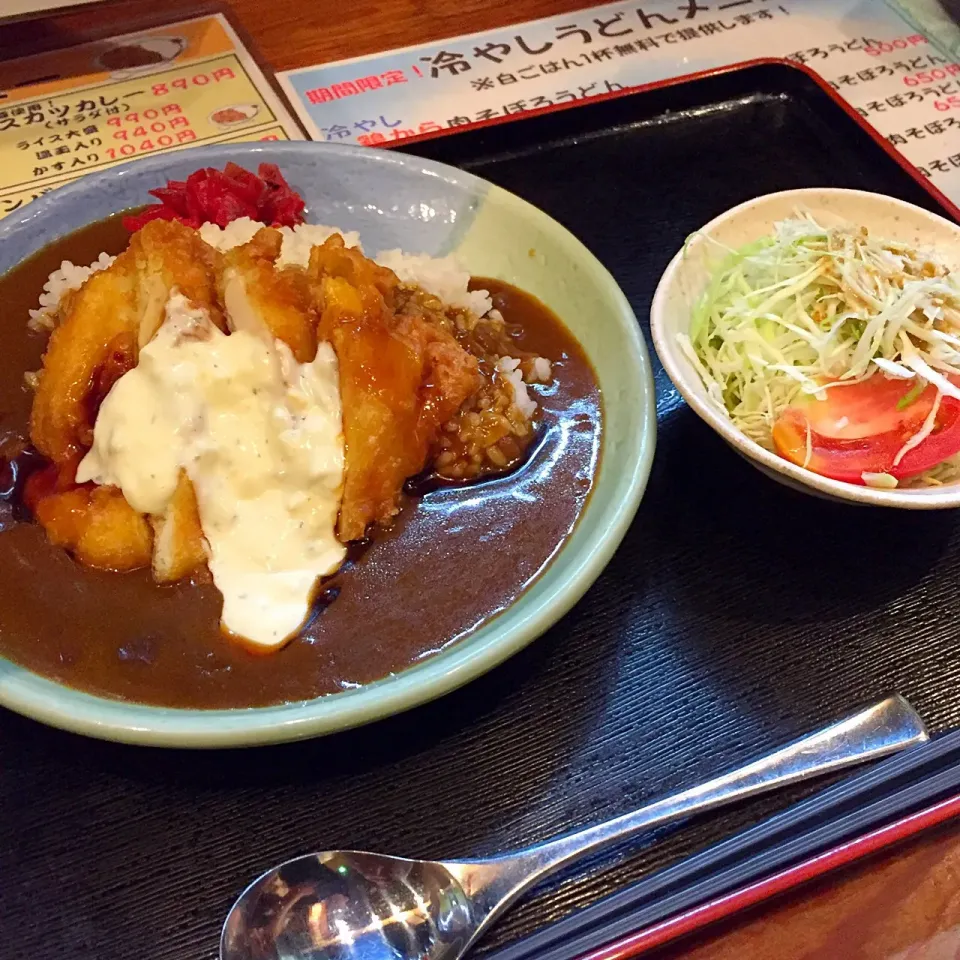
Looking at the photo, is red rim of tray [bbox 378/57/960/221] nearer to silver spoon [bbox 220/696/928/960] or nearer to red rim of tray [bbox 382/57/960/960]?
red rim of tray [bbox 382/57/960/960]

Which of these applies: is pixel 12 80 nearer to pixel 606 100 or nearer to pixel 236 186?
pixel 236 186

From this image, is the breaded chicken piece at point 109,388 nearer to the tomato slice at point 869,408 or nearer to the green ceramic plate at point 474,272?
the green ceramic plate at point 474,272

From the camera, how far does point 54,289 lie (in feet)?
6.72

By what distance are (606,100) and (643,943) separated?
2.35m

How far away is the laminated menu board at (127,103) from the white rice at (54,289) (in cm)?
63

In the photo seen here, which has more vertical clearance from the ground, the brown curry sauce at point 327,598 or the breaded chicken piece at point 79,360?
the breaded chicken piece at point 79,360

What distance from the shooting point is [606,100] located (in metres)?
2.73

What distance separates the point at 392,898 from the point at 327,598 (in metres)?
0.53

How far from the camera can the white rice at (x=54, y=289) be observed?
79.4 inches

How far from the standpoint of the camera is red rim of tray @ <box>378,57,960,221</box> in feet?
8.22


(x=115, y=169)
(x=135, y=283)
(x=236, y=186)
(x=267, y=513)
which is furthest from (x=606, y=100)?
(x=267, y=513)

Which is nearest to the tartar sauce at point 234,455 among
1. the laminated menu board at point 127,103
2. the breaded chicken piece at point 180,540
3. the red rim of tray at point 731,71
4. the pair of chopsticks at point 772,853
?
the breaded chicken piece at point 180,540

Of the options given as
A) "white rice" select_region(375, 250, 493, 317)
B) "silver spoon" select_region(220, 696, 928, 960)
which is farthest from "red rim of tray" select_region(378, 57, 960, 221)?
"silver spoon" select_region(220, 696, 928, 960)

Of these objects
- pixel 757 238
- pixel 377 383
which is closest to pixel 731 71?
pixel 757 238
